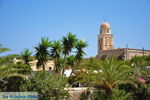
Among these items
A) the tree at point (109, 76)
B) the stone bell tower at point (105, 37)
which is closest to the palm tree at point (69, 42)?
the tree at point (109, 76)

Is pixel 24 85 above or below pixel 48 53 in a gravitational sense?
below

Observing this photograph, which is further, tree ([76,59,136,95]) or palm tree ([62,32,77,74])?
palm tree ([62,32,77,74])

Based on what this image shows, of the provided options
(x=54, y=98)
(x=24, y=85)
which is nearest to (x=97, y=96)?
(x=54, y=98)

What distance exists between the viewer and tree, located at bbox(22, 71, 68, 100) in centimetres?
1534

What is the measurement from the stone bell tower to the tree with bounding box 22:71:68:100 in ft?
270

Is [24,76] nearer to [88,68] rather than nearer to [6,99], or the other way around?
[6,99]

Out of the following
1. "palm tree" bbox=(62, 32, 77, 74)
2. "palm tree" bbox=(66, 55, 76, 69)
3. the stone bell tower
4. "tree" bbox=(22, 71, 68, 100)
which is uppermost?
the stone bell tower

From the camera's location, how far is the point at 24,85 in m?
15.4

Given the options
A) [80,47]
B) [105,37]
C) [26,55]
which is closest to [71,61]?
[80,47]

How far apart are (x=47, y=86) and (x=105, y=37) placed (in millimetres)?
83519

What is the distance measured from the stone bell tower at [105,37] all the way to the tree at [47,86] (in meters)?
82.4

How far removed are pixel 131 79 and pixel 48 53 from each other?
8182mm

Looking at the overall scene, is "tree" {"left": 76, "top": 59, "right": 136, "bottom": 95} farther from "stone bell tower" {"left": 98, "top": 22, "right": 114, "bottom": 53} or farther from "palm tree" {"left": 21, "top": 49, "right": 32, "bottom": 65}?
"stone bell tower" {"left": 98, "top": 22, "right": 114, "bottom": 53}

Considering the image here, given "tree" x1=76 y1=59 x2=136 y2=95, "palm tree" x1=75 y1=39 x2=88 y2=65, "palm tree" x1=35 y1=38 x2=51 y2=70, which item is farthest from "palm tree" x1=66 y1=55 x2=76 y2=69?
"tree" x1=76 y1=59 x2=136 y2=95
